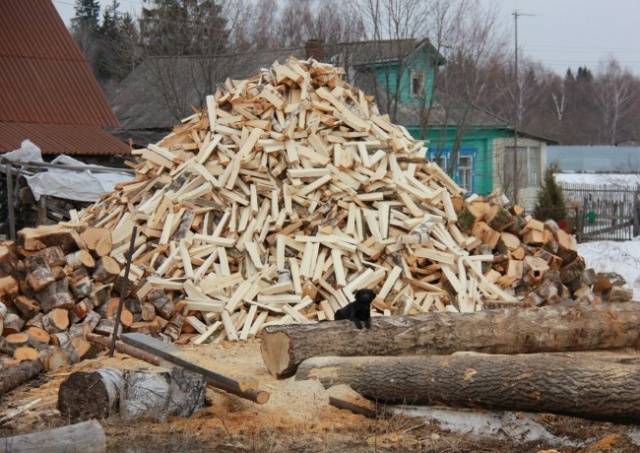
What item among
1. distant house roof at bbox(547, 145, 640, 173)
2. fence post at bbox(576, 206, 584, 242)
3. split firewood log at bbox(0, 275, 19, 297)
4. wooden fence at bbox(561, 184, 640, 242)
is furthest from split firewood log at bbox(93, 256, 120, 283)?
distant house roof at bbox(547, 145, 640, 173)

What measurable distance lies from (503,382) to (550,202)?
53.8 ft

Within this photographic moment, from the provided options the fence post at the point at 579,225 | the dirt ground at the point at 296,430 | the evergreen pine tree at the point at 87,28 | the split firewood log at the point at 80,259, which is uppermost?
the evergreen pine tree at the point at 87,28

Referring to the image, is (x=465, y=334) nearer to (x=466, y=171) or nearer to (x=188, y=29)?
(x=188, y=29)

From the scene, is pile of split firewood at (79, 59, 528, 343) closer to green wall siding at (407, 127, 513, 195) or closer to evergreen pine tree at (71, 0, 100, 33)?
green wall siding at (407, 127, 513, 195)

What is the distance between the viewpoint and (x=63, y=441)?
627 cm

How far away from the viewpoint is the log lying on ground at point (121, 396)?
7.86 meters

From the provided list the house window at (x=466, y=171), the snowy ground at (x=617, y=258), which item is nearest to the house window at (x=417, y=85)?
the snowy ground at (x=617, y=258)

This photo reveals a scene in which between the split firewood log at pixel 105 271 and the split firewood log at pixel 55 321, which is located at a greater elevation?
the split firewood log at pixel 105 271

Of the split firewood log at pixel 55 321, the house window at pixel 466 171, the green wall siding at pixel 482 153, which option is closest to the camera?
the split firewood log at pixel 55 321

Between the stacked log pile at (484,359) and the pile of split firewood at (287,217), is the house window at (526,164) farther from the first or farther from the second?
the stacked log pile at (484,359)

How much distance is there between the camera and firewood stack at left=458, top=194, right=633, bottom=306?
46.4ft

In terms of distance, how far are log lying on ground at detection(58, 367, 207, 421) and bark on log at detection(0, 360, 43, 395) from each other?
1.46 m

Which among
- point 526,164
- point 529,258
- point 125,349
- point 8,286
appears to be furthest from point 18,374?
point 526,164

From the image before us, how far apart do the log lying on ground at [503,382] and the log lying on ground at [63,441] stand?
103 inches
